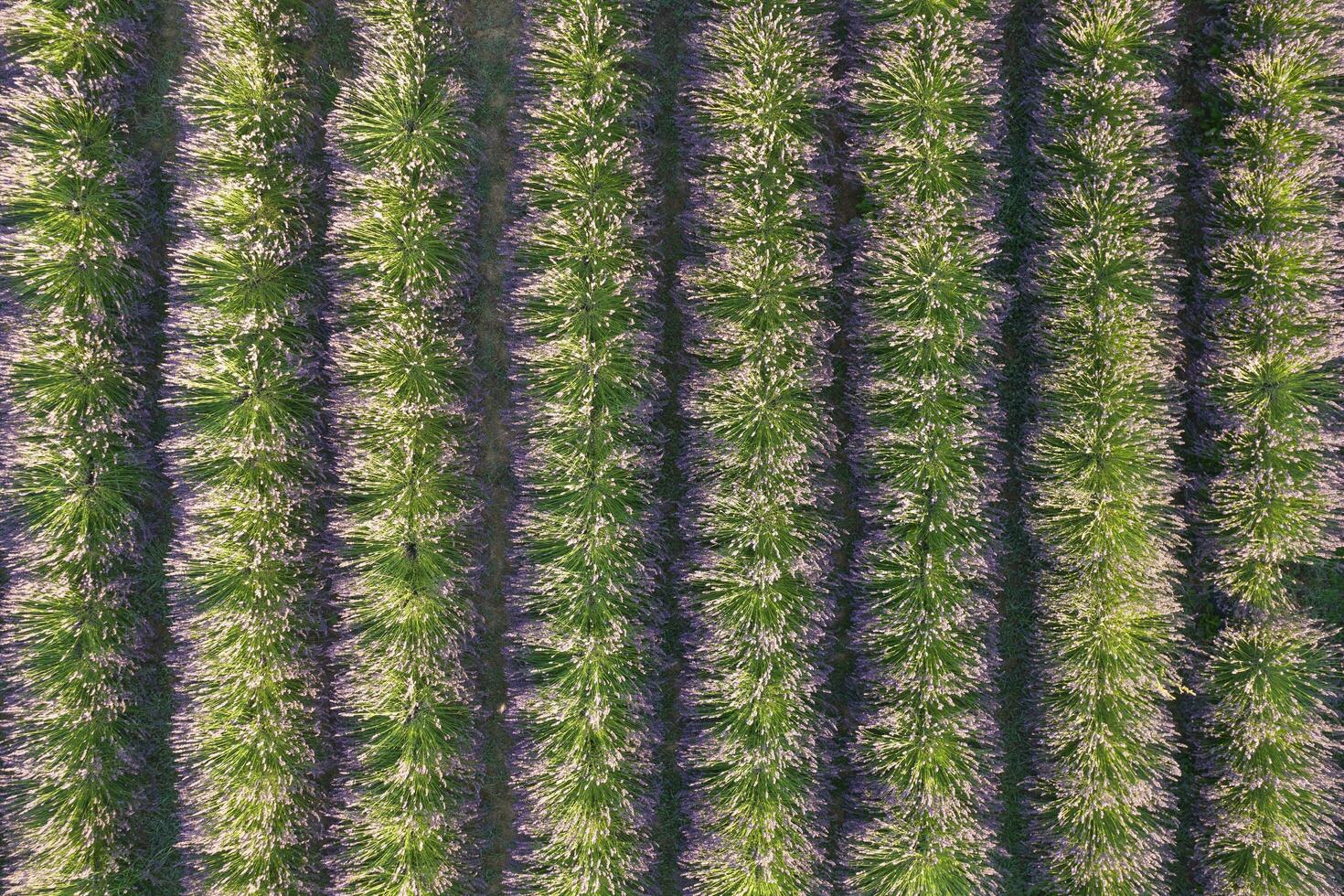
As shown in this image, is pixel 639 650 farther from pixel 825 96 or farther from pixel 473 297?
pixel 825 96

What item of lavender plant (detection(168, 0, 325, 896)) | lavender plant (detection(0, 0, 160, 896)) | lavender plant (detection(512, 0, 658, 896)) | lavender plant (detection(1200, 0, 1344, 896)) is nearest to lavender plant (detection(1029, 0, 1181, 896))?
lavender plant (detection(1200, 0, 1344, 896))

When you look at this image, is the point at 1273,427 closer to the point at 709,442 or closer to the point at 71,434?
the point at 709,442

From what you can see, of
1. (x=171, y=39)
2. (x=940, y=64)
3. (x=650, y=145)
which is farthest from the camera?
(x=171, y=39)

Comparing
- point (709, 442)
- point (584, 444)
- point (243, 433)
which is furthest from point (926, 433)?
point (243, 433)

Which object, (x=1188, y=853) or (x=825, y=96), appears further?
(x=1188, y=853)

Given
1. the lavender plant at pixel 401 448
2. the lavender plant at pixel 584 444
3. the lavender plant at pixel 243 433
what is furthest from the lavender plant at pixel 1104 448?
the lavender plant at pixel 243 433

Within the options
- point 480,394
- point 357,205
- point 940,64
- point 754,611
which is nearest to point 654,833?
point 754,611

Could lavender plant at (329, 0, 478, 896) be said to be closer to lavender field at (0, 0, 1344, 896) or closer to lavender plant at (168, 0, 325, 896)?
lavender field at (0, 0, 1344, 896)

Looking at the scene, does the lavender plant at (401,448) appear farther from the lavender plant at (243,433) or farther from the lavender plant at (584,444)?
the lavender plant at (584,444)
